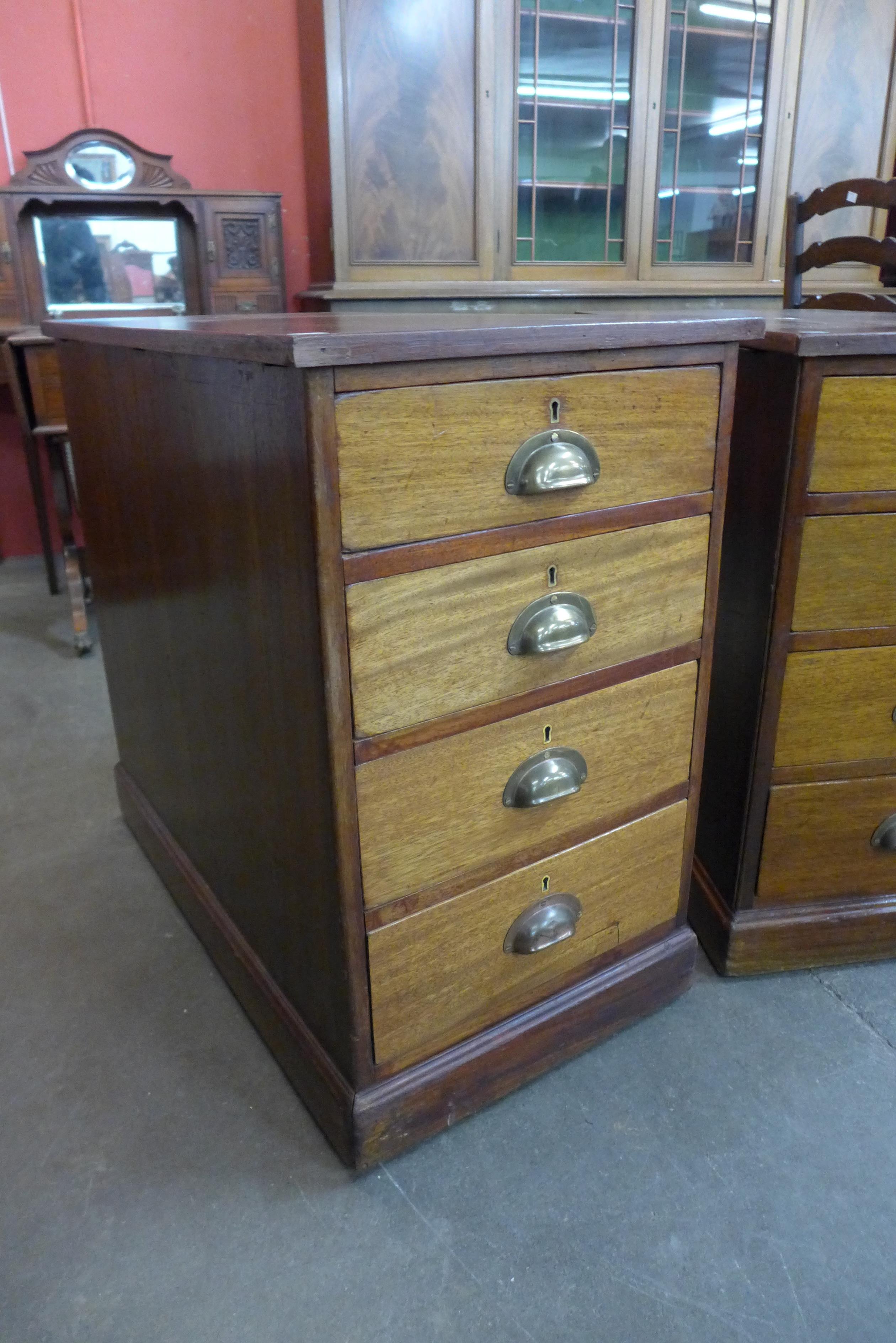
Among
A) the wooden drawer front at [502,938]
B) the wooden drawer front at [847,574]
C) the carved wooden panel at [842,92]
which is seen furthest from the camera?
the carved wooden panel at [842,92]

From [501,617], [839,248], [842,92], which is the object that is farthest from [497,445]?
[842,92]

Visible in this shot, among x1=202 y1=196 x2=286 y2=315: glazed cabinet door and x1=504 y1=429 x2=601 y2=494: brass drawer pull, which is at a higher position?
x1=202 y1=196 x2=286 y2=315: glazed cabinet door

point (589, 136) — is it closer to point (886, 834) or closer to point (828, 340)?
point (828, 340)

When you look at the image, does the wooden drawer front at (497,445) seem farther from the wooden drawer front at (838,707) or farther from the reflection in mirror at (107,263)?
the reflection in mirror at (107,263)

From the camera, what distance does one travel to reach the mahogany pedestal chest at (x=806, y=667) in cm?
99

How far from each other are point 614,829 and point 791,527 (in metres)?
0.39

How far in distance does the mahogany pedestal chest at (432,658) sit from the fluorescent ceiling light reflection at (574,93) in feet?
6.86

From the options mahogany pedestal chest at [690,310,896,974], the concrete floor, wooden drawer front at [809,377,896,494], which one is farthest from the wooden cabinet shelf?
the concrete floor

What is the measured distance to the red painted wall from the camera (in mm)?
2576

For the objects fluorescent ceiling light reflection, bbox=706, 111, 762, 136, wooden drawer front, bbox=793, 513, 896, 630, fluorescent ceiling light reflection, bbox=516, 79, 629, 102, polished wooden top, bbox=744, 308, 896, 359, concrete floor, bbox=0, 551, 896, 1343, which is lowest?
concrete floor, bbox=0, 551, 896, 1343

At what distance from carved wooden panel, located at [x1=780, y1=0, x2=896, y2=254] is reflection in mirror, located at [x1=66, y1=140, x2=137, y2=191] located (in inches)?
80.4

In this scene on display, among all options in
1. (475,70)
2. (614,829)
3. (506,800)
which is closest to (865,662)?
(614,829)

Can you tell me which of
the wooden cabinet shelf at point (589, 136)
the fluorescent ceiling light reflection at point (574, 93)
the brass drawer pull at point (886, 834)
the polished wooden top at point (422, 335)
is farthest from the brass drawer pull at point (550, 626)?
the fluorescent ceiling light reflection at point (574, 93)

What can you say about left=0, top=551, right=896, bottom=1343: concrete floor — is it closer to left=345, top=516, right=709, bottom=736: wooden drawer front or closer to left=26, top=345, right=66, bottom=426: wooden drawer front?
left=345, top=516, right=709, bottom=736: wooden drawer front
